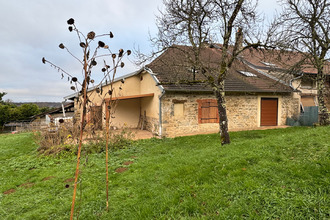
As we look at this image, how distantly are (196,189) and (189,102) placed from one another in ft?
26.0

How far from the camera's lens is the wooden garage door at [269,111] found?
41.9ft

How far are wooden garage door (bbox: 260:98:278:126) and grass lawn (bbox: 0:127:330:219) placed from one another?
8739 millimetres

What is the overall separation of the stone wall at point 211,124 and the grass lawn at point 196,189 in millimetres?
5282

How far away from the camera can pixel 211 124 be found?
11.4 meters

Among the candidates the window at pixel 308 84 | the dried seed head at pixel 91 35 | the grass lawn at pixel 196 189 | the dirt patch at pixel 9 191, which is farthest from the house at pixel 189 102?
the dried seed head at pixel 91 35

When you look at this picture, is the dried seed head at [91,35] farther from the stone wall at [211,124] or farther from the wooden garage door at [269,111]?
the wooden garage door at [269,111]

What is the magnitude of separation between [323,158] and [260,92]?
987cm

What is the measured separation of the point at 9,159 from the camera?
7020 millimetres

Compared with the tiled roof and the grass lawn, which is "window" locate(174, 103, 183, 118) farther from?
the grass lawn

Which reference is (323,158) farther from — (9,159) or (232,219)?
(9,159)

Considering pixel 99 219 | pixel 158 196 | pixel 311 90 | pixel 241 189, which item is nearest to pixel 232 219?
pixel 241 189

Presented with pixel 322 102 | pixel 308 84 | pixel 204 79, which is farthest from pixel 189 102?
pixel 308 84

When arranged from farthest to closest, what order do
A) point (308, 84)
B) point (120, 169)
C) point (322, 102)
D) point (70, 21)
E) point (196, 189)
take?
point (308, 84), point (322, 102), point (120, 169), point (196, 189), point (70, 21)

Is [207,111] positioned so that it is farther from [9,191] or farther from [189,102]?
[9,191]
